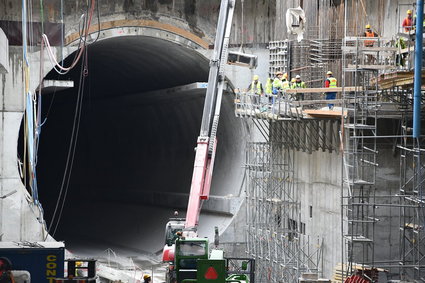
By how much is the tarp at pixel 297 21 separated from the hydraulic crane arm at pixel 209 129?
58.2 inches

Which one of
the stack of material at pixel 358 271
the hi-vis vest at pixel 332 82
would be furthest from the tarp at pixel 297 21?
the stack of material at pixel 358 271

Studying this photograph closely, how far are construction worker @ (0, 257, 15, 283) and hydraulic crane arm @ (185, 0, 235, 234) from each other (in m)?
9.78

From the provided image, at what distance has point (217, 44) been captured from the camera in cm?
2350

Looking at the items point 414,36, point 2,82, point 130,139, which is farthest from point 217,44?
point 130,139

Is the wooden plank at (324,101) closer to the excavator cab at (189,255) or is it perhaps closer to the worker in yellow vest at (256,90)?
the worker in yellow vest at (256,90)

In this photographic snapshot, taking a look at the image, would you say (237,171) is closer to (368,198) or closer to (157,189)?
(157,189)

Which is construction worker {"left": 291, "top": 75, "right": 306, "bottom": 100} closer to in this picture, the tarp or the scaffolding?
the scaffolding

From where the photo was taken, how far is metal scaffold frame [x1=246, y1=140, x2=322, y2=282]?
23.1m

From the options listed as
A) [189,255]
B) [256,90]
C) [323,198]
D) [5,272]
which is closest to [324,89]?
[323,198]

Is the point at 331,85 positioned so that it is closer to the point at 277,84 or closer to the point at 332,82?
the point at 332,82

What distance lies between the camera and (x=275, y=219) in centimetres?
2488

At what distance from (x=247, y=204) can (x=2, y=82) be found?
25.0 ft

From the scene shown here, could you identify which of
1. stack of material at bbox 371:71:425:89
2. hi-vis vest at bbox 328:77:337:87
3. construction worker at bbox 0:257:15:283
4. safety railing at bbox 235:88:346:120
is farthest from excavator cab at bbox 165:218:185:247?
construction worker at bbox 0:257:15:283

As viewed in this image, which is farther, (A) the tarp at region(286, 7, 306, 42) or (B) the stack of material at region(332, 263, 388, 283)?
(A) the tarp at region(286, 7, 306, 42)
